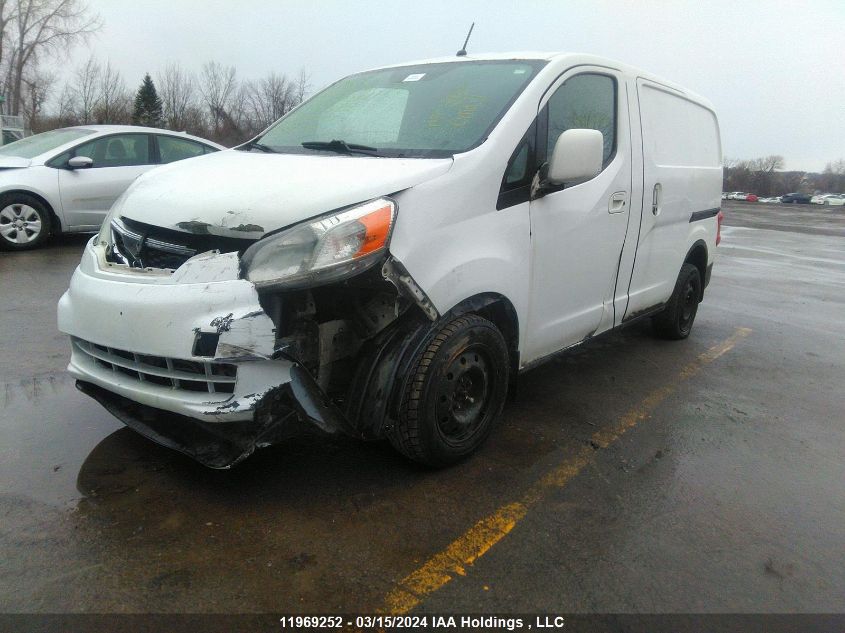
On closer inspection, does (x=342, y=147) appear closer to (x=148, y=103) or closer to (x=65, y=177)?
(x=65, y=177)

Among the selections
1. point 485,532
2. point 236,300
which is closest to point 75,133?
point 236,300

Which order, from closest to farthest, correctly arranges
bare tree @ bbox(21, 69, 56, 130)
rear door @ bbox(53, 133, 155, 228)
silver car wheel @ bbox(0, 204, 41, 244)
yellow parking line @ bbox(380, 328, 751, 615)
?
yellow parking line @ bbox(380, 328, 751, 615), silver car wheel @ bbox(0, 204, 41, 244), rear door @ bbox(53, 133, 155, 228), bare tree @ bbox(21, 69, 56, 130)

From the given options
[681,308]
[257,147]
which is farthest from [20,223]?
[681,308]

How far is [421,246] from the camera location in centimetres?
255

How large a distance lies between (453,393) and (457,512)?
19.8 inches

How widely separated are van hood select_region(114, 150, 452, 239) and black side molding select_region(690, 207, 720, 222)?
9.59 feet

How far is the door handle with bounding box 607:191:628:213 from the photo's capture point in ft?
12.0

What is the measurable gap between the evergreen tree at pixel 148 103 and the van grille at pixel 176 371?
50.9m

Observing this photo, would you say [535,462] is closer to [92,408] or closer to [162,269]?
[162,269]

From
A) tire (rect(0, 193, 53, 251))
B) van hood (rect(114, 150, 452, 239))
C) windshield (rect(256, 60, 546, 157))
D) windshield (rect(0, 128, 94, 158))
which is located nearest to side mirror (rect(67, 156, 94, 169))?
windshield (rect(0, 128, 94, 158))

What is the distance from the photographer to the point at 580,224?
3.42 metres

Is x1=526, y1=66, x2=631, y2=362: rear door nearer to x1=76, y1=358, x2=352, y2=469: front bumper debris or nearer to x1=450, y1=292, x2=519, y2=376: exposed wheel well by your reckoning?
x1=450, y1=292, x2=519, y2=376: exposed wheel well

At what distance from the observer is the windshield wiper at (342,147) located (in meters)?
3.09

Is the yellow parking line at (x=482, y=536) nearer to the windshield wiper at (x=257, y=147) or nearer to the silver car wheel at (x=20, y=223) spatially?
the windshield wiper at (x=257, y=147)
